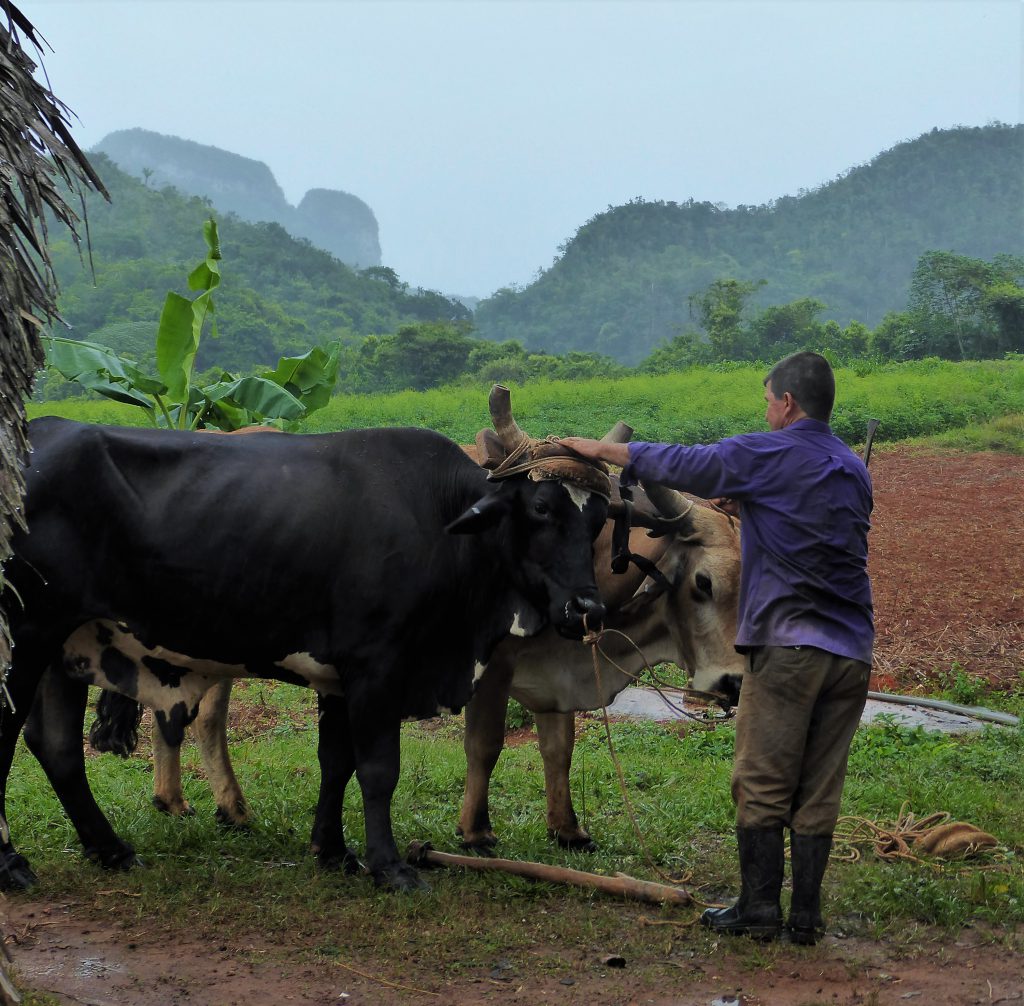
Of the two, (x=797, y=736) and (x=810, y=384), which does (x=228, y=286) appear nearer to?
(x=810, y=384)

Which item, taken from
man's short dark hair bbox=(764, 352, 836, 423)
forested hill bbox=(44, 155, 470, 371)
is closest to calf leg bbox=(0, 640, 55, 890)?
man's short dark hair bbox=(764, 352, 836, 423)

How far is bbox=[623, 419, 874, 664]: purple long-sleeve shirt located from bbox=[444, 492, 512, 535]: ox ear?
2.73 feet

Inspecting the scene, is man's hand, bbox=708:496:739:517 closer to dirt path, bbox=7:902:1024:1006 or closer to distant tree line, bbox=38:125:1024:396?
dirt path, bbox=7:902:1024:1006

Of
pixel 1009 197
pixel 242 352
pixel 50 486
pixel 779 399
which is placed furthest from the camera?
pixel 1009 197

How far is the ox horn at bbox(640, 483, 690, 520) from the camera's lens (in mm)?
5684

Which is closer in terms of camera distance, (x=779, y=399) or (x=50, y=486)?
(x=779, y=399)

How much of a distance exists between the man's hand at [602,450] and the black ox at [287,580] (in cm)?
24

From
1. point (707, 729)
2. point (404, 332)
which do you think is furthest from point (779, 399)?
point (404, 332)

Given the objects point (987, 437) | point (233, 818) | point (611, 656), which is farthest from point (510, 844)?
point (987, 437)

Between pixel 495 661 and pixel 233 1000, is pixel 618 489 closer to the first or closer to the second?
pixel 495 661

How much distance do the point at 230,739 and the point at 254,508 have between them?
3.66 metres

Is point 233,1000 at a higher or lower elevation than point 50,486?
lower

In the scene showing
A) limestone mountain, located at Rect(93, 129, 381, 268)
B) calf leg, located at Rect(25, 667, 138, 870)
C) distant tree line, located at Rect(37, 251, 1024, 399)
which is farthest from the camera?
limestone mountain, located at Rect(93, 129, 381, 268)

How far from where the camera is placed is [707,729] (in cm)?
796
